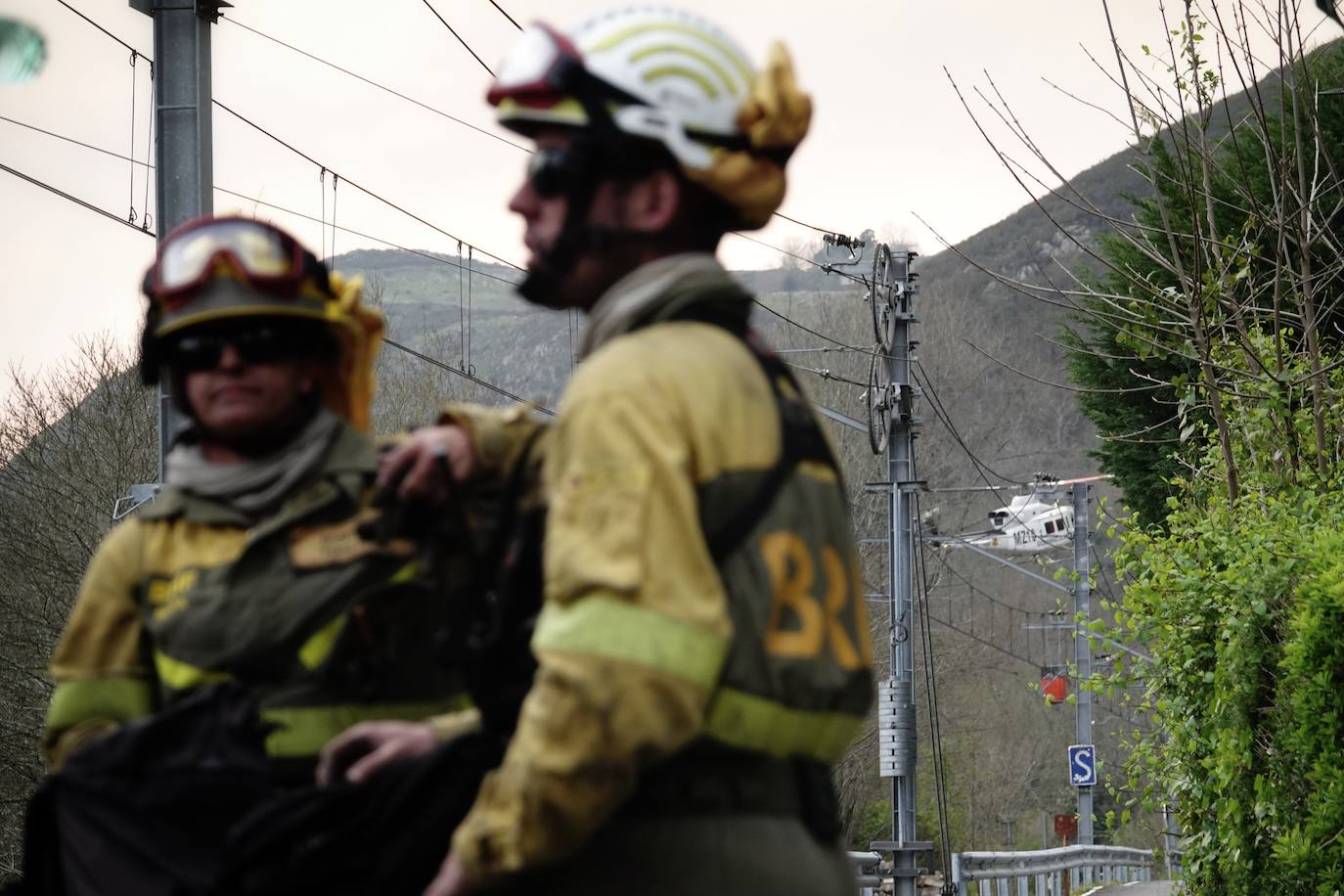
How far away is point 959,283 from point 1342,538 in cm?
10781

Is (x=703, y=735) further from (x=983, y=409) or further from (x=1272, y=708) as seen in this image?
(x=983, y=409)

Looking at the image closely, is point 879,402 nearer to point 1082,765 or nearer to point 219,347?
point 1082,765

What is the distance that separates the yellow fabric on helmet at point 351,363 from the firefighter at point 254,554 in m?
0.02

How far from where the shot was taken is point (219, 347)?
374 centimetres

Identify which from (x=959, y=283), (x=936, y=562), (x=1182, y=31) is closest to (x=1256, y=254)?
(x=1182, y=31)

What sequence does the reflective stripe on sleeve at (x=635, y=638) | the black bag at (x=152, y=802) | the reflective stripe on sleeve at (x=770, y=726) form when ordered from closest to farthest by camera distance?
the reflective stripe on sleeve at (x=635, y=638)
the reflective stripe on sleeve at (x=770, y=726)
the black bag at (x=152, y=802)

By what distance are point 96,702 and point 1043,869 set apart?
24215 millimetres

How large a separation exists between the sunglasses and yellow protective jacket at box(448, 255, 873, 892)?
3.39 ft

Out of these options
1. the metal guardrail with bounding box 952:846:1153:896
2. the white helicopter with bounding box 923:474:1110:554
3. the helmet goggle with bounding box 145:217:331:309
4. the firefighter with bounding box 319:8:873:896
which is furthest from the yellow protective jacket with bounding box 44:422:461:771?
the white helicopter with bounding box 923:474:1110:554

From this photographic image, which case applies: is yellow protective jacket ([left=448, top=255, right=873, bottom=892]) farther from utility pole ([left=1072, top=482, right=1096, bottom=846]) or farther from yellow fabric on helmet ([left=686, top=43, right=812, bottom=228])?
utility pole ([left=1072, top=482, right=1096, bottom=846])

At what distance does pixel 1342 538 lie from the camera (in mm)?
8812

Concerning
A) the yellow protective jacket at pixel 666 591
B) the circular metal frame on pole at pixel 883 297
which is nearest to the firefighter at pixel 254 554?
the yellow protective jacket at pixel 666 591

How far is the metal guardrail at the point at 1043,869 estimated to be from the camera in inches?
984

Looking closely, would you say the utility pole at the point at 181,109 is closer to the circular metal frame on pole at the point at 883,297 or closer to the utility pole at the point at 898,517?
the utility pole at the point at 898,517
